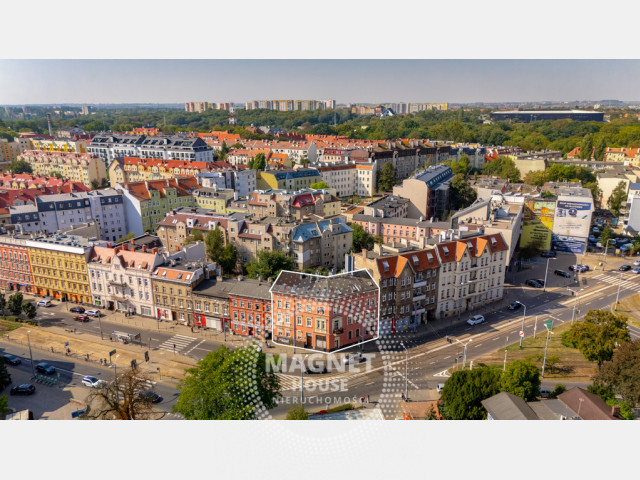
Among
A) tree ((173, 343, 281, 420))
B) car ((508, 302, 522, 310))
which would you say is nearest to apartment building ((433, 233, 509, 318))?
car ((508, 302, 522, 310))

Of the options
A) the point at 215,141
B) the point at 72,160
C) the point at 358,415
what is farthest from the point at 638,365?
the point at 215,141

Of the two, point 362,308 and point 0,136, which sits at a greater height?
point 0,136

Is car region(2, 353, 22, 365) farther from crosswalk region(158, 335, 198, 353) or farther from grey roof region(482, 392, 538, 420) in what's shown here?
grey roof region(482, 392, 538, 420)

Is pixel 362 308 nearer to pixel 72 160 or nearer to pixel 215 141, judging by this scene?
pixel 72 160

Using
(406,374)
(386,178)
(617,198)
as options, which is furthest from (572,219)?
(406,374)

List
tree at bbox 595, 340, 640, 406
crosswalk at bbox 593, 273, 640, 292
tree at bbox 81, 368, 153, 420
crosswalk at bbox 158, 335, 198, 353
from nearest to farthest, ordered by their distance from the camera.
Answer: tree at bbox 81, 368, 153, 420 < tree at bbox 595, 340, 640, 406 < crosswalk at bbox 158, 335, 198, 353 < crosswalk at bbox 593, 273, 640, 292

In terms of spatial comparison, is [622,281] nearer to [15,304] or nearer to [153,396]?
[153,396]

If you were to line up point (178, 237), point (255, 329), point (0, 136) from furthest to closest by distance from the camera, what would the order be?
point (0, 136), point (178, 237), point (255, 329)
